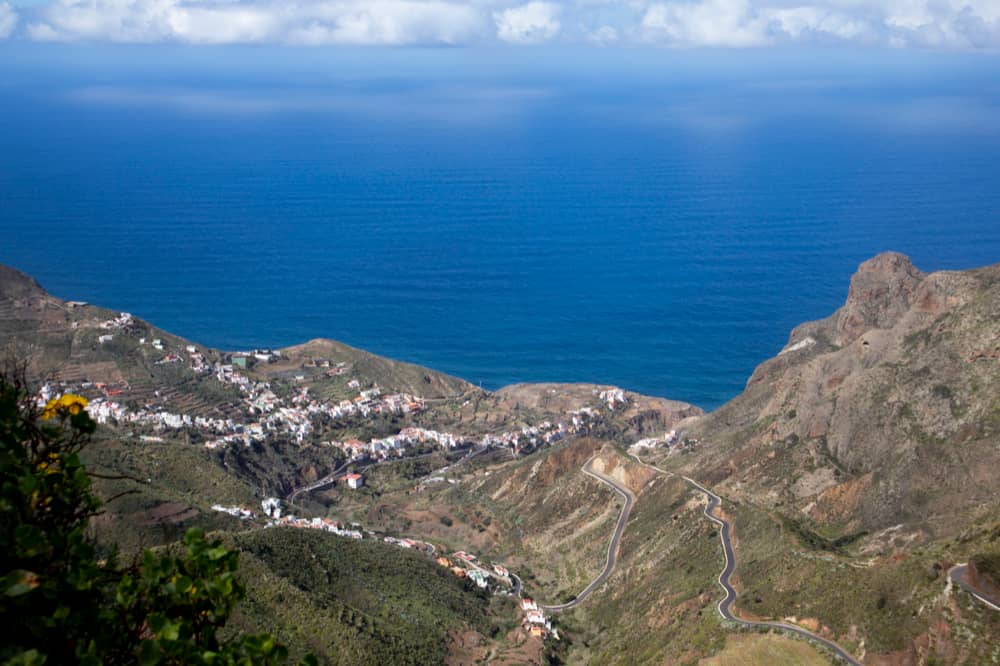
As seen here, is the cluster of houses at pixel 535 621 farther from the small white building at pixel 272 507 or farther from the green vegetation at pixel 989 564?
the green vegetation at pixel 989 564

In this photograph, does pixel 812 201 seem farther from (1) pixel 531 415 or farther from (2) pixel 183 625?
(2) pixel 183 625

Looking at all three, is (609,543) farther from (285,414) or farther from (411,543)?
(285,414)

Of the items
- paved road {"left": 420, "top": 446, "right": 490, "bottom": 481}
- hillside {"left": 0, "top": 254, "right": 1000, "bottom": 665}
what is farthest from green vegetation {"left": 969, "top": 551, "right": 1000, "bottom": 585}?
Result: paved road {"left": 420, "top": 446, "right": 490, "bottom": 481}

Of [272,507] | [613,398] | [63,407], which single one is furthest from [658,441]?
[63,407]

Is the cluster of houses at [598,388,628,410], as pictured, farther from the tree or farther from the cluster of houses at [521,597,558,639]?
the tree

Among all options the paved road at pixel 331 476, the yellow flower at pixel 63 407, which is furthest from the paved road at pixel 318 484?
the yellow flower at pixel 63 407

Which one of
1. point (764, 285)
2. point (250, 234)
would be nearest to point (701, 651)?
point (764, 285)
